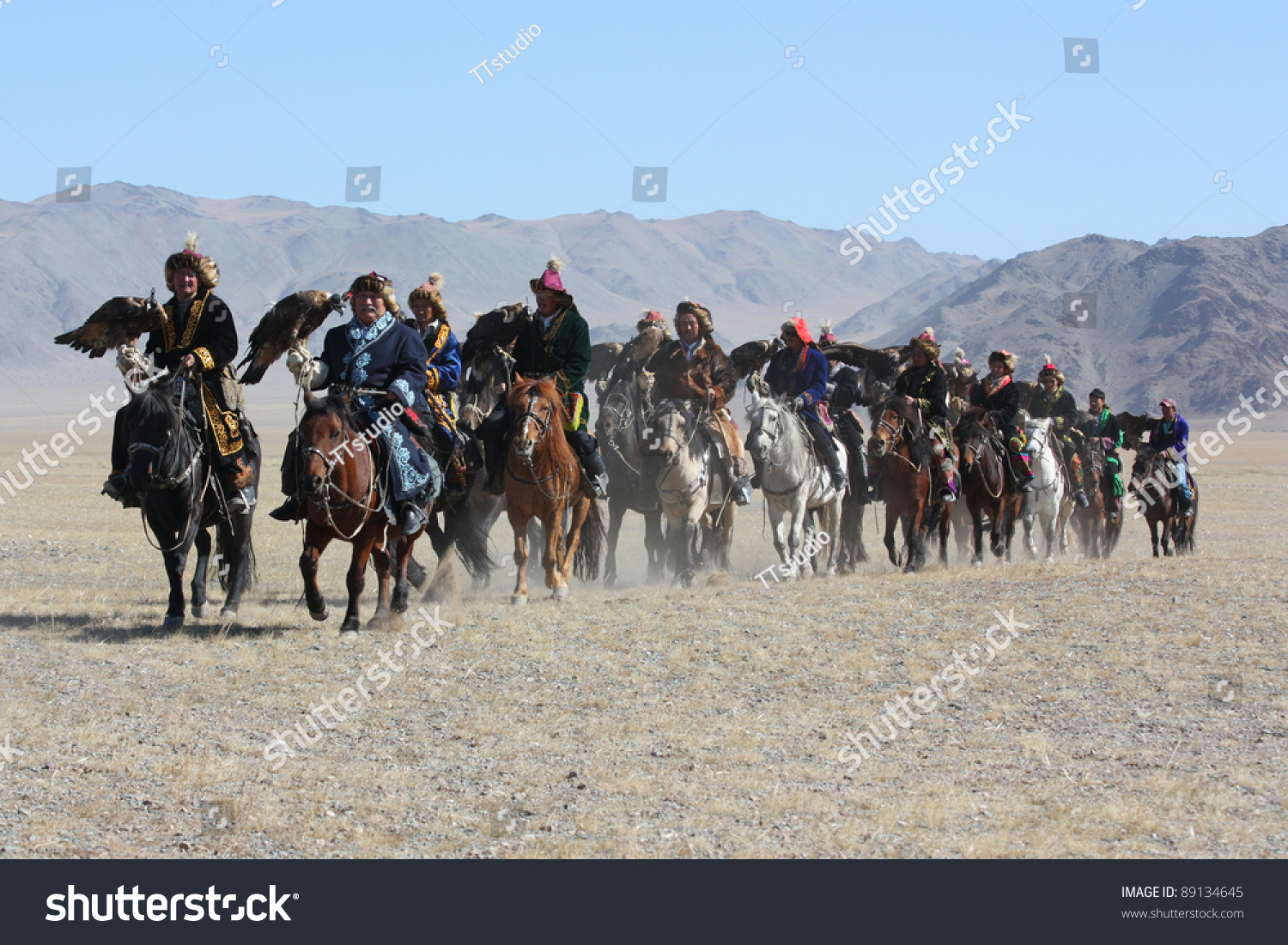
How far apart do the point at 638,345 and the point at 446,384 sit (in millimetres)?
3429

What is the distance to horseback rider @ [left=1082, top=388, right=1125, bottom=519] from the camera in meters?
20.3

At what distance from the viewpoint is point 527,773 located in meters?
7.18

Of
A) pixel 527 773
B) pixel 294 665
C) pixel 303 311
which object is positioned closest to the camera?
pixel 527 773

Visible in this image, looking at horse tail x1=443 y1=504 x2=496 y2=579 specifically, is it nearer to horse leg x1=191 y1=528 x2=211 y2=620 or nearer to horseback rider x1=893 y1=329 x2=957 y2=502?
horse leg x1=191 y1=528 x2=211 y2=620

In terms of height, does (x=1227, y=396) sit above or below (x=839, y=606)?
above

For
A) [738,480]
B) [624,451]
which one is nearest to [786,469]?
[738,480]

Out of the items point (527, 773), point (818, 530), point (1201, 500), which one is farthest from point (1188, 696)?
point (1201, 500)

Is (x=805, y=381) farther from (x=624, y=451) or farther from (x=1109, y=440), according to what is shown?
(x=1109, y=440)

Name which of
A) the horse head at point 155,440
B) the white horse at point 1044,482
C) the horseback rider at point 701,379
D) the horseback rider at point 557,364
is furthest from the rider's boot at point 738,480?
the horse head at point 155,440

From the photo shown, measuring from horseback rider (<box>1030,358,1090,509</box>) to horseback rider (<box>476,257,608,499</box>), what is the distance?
9.10m

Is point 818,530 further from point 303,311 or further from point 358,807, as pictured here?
point 358,807

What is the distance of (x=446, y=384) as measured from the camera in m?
11.8

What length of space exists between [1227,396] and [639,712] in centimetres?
12024

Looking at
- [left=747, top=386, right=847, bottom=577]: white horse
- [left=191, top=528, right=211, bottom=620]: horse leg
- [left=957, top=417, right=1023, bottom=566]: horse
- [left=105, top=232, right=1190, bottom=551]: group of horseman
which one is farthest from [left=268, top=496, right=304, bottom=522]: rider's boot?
[left=957, top=417, right=1023, bottom=566]: horse
